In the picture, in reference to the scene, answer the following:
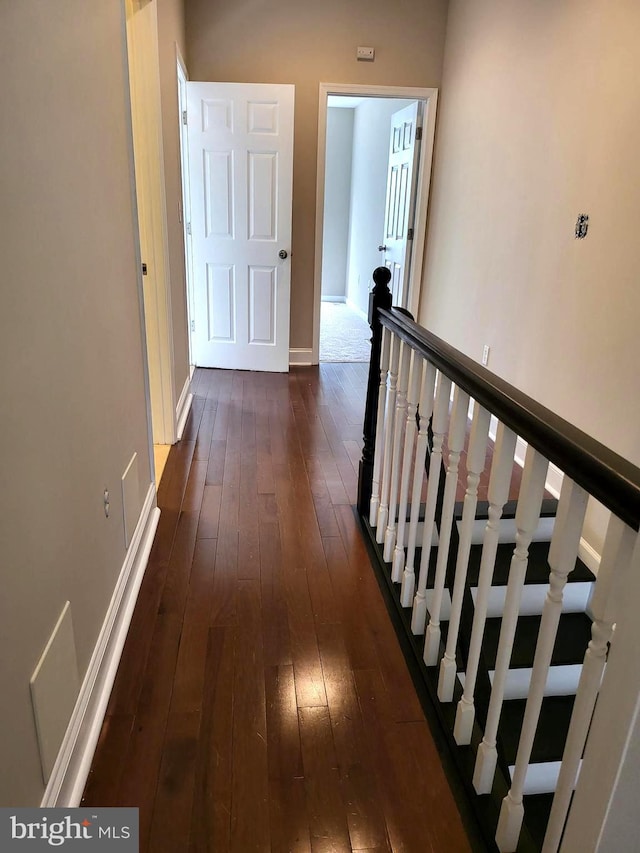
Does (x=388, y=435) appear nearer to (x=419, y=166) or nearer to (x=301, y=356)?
(x=301, y=356)

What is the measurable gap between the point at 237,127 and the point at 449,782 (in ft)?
14.1

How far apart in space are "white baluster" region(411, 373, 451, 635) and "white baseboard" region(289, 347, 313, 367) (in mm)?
3484

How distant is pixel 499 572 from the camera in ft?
7.38

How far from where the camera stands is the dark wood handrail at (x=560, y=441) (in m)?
0.84

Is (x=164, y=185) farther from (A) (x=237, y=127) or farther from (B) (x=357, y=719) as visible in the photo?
(B) (x=357, y=719)

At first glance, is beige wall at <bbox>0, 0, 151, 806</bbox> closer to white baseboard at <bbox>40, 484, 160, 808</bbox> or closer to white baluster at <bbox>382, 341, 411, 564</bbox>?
white baseboard at <bbox>40, 484, 160, 808</bbox>

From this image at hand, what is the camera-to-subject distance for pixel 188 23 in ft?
14.2

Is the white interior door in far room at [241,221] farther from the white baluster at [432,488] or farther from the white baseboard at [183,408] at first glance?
the white baluster at [432,488]

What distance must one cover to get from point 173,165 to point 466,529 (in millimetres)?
2974

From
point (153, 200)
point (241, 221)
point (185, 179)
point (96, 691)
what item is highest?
point (185, 179)

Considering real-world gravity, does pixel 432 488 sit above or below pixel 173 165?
below

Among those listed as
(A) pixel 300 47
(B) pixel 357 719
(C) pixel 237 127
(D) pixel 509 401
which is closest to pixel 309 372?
(C) pixel 237 127

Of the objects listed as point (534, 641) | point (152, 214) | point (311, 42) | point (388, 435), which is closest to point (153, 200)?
point (152, 214)

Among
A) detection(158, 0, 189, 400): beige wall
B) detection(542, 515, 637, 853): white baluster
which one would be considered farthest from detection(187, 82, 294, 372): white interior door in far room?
detection(542, 515, 637, 853): white baluster
